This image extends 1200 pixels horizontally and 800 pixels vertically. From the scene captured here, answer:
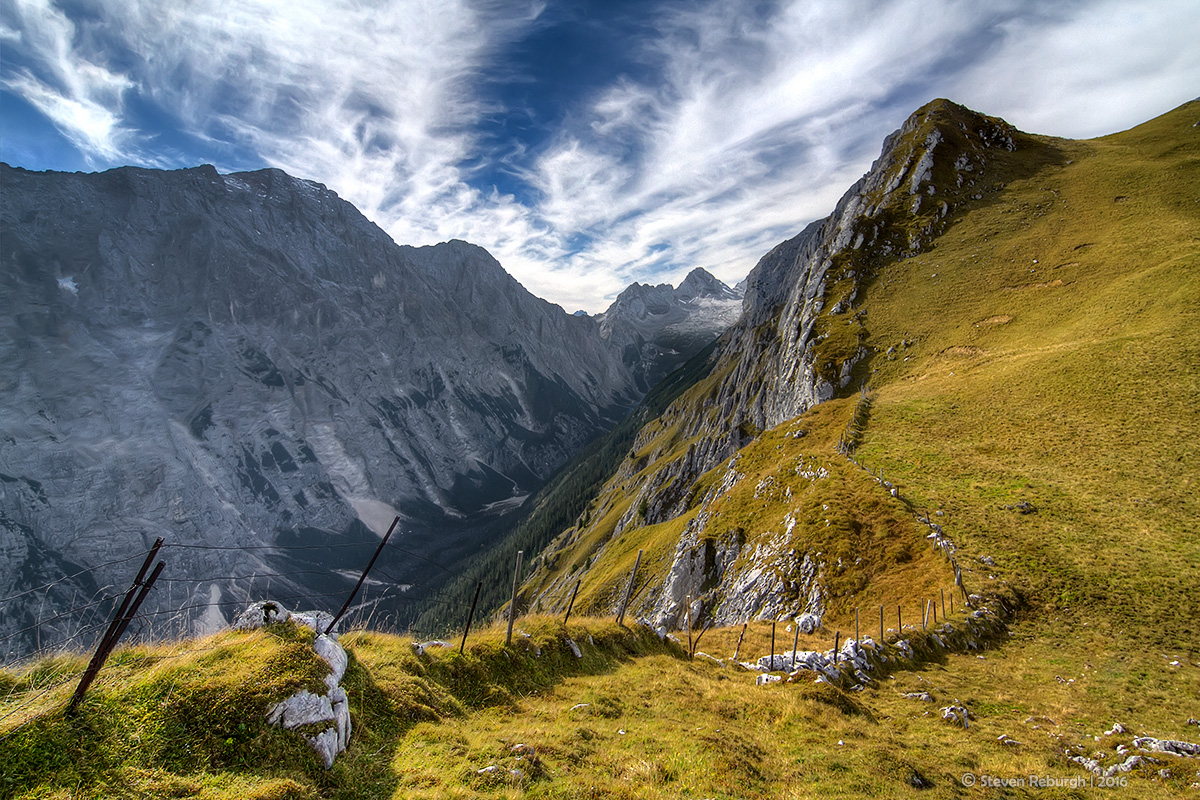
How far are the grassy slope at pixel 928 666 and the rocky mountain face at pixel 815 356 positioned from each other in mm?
6966

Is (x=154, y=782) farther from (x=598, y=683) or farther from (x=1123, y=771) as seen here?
(x=1123, y=771)

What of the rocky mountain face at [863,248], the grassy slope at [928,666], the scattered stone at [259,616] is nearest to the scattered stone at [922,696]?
the grassy slope at [928,666]

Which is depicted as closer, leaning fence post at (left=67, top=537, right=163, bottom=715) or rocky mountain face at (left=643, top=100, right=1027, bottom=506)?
leaning fence post at (left=67, top=537, right=163, bottom=715)

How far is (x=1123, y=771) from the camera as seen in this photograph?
14.0 metres

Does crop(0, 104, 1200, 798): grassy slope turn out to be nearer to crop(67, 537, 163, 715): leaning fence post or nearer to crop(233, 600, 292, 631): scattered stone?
crop(67, 537, 163, 715): leaning fence post

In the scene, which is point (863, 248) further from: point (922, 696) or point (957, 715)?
point (957, 715)

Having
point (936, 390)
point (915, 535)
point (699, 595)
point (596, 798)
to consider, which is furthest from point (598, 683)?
point (936, 390)

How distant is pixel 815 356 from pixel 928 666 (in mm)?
59949

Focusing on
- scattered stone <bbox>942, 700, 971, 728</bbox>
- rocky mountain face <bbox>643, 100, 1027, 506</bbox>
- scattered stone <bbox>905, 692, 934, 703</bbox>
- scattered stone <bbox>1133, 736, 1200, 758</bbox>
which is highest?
rocky mountain face <bbox>643, 100, 1027, 506</bbox>

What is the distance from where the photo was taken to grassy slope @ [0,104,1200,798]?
10727 mm

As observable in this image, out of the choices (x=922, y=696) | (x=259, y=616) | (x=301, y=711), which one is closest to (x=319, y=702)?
(x=301, y=711)

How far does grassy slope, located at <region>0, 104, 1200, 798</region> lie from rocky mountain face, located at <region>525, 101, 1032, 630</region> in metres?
6.97

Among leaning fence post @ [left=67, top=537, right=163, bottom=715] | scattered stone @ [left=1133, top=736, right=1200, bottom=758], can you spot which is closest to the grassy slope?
leaning fence post @ [left=67, top=537, right=163, bottom=715]

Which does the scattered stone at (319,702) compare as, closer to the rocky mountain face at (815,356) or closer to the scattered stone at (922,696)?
the scattered stone at (922,696)
